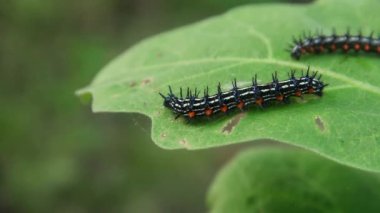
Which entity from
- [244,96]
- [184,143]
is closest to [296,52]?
[244,96]

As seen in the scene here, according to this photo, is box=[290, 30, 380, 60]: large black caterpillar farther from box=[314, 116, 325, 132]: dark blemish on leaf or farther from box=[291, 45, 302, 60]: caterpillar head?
box=[314, 116, 325, 132]: dark blemish on leaf

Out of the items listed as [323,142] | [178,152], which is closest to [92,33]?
[178,152]

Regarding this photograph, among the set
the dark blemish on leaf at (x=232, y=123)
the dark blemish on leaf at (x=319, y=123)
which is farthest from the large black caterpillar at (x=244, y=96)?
the dark blemish on leaf at (x=319, y=123)

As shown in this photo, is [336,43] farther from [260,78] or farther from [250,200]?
[250,200]

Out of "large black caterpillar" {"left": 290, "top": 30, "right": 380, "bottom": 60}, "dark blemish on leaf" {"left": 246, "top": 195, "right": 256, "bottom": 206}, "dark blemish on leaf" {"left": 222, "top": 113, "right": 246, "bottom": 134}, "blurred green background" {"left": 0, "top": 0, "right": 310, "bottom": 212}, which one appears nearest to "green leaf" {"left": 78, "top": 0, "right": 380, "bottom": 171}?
"dark blemish on leaf" {"left": 222, "top": 113, "right": 246, "bottom": 134}

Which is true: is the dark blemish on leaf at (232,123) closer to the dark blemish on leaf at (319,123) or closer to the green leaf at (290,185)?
the dark blemish on leaf at (319,123)
